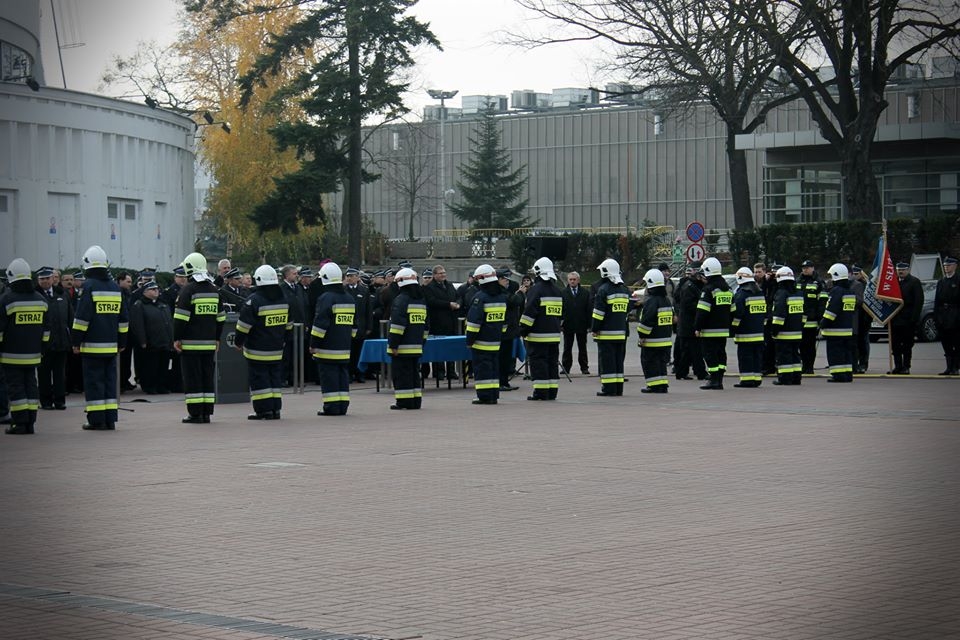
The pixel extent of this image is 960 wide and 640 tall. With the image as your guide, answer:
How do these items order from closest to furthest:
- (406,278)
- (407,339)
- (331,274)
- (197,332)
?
(197,332) < (331,274) < (407,339) < (406,278)

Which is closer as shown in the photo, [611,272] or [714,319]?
[611,272]

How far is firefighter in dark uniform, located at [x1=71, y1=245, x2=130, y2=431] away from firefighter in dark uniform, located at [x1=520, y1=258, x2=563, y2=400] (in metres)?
6.86

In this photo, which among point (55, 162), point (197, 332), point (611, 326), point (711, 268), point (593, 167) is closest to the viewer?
point (55, 162)

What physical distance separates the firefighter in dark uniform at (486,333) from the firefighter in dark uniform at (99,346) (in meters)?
5.77

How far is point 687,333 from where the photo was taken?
2545cm

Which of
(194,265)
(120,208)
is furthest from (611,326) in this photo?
A: (120,208)

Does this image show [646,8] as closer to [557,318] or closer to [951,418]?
[557,318]

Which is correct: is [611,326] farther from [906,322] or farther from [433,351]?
[906,322]

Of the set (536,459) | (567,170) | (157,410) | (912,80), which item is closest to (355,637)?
(912,80)

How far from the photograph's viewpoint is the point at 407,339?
19.4 m

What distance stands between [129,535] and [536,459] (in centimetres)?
540

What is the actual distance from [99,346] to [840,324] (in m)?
13.8

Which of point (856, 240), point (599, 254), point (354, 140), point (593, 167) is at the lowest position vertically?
point (856, 240)

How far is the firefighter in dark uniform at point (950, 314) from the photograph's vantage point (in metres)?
24.5
